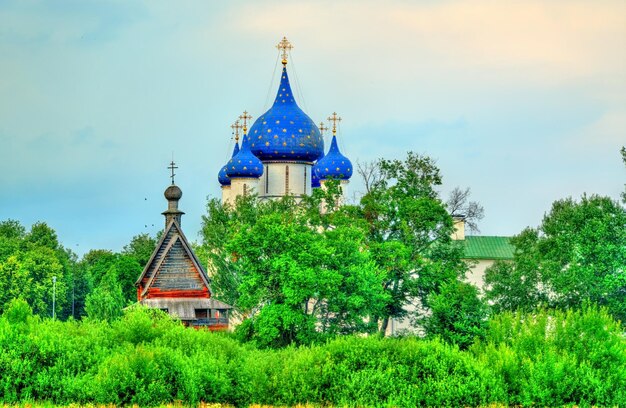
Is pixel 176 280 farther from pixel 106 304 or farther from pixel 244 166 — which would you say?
pixel 244 166

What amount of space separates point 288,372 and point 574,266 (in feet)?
98.7

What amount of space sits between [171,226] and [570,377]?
23.4 m

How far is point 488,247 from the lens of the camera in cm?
8588

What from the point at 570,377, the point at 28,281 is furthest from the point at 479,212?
the point at 570,377

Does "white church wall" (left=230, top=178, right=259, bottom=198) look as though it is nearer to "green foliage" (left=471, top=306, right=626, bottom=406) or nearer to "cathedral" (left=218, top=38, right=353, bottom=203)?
"cathedral" (left=218, top=38, right=353, bottom=203)

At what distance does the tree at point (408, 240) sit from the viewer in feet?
195

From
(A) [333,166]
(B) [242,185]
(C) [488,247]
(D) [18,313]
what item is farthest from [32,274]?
(D) [18,313]

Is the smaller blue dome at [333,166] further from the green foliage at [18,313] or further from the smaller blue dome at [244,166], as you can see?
the green foliage at [18,313]

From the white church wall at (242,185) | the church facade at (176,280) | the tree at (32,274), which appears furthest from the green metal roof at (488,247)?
the church facade at (176,280)

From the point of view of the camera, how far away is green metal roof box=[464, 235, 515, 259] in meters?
84.4

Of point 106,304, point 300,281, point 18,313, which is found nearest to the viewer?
point 18,313

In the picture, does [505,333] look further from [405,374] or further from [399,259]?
[399,259]

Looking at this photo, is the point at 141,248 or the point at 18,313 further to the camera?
the point at 141,248

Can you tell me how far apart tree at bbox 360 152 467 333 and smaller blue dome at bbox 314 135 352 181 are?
2132 cm
